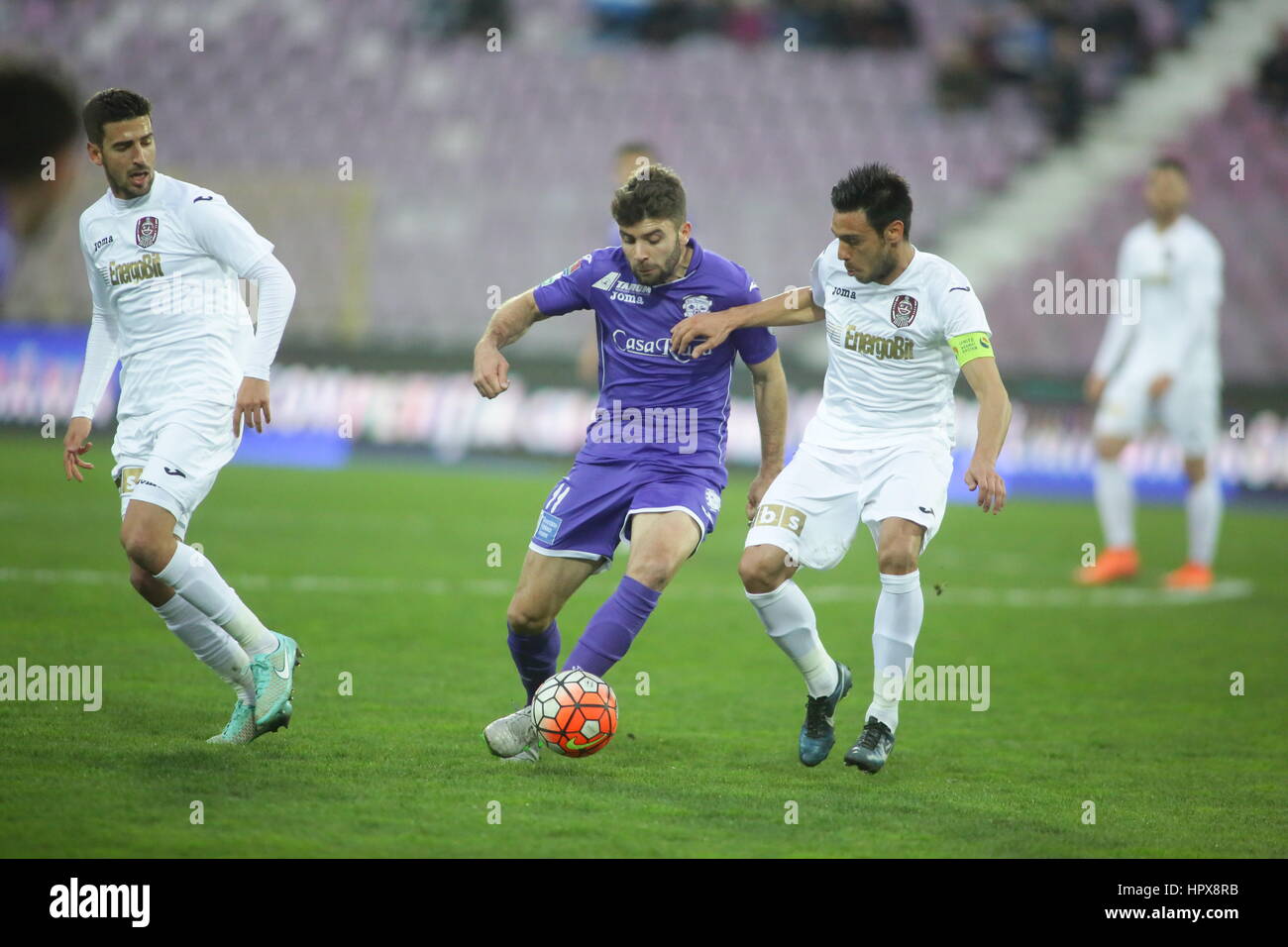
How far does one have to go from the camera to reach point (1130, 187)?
837 inches

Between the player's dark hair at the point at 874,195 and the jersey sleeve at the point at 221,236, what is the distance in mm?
2153

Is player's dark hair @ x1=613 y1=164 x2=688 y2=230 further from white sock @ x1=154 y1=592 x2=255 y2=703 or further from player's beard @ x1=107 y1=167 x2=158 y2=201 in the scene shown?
white sock @ x1=154 y1=592 x2=255 y2=703

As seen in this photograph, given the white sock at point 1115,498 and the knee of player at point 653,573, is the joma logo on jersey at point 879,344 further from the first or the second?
the white sock at point 1115,498

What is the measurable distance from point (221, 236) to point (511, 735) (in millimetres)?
2170

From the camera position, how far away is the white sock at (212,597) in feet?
18.6

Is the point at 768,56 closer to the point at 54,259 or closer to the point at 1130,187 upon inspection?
the point at 1130,187

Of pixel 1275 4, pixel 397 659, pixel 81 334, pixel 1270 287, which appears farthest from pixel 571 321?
pixel 397 659

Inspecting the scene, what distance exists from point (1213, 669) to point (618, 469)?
400 centimetres

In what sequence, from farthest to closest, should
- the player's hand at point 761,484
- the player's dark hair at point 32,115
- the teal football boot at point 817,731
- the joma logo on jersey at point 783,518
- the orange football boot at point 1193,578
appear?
the player's dark hair at point 32,115 < the orange football boot at point 1193,578 < the player's hand at point 761,484 < the joma logo on jersey at point 783,518 < the teal football boot at point 817,731

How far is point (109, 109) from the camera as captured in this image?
568 cm

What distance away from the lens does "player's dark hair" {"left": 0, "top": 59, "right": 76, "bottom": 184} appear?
22266 millimetres

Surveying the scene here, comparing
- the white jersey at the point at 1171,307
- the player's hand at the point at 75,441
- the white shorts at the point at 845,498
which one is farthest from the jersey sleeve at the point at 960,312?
the white jersey at the point at 1171,307

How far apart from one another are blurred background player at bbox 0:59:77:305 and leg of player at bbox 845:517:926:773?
17668 mm

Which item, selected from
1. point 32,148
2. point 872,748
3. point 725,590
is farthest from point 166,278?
point 32,148
